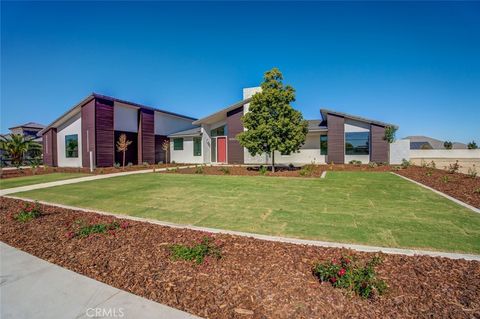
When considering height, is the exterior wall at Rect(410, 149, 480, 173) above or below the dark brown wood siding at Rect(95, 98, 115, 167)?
below

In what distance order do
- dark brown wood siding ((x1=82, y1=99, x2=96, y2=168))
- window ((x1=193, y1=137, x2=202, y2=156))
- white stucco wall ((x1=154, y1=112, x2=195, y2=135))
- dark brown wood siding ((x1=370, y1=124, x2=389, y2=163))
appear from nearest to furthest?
dark brown wood siding ((x1=82, y1=99, x2=96, y2=168)), dark brown wood siding ((x1=370, y1=124, x2=389, y2=163)), window ((x1=193, y1=137, x2=202, y2=156)), white stucco wall ((x1=154, y1=112, x2=195, y2=135))

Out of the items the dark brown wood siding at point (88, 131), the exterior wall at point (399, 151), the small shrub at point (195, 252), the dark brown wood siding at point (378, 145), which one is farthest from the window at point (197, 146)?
the small shrub at point (195, 252)

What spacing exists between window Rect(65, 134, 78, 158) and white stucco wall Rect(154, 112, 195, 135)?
6832 mm

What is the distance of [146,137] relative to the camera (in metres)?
22.4

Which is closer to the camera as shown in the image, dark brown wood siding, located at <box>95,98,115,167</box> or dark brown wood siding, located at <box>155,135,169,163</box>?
dark brown wood siding, located at <box>95,98,115,167</box>

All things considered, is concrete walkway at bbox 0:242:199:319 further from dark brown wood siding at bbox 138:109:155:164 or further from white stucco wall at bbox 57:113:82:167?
white stucco wall at bbox 57:113:82:167

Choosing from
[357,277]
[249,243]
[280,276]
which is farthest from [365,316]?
[249,243]

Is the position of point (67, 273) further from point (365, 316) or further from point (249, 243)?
point (365, 316)

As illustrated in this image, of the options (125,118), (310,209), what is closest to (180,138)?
(125,118)

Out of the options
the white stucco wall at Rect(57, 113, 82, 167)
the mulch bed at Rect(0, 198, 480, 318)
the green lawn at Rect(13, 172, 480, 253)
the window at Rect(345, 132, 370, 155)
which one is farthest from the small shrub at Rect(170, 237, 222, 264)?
the white stucco wall at Rect(57, 113, 82, 167)

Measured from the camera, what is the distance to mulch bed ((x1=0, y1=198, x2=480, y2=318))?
92.7 inches

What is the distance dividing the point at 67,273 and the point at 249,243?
259 cm

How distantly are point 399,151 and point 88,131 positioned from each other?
25.0 m

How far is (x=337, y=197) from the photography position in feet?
24.4
